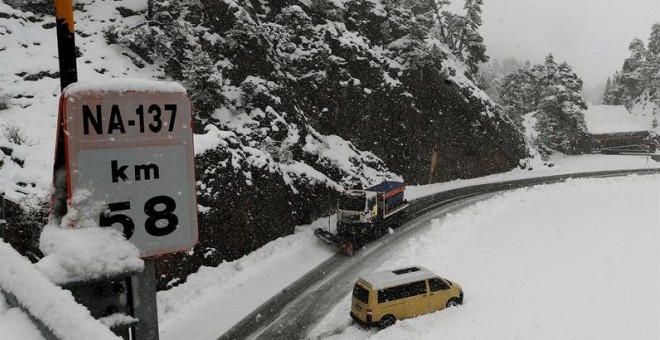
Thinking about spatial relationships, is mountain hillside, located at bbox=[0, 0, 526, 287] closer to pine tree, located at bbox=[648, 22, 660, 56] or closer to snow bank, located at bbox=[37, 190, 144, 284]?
snow bank, located at bbox=[37, 190, 144, 284]

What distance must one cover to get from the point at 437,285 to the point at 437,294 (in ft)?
1.12

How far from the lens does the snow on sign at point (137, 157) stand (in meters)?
2.71

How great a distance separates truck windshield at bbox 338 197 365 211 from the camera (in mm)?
25422

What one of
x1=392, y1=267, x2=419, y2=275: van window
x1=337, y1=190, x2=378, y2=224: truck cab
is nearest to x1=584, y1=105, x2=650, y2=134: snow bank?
x1=337, y1=190, x2=378, y2=224: truck cab

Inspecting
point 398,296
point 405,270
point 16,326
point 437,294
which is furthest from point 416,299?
point 16,326

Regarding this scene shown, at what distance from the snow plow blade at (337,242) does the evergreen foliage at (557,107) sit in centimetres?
4248

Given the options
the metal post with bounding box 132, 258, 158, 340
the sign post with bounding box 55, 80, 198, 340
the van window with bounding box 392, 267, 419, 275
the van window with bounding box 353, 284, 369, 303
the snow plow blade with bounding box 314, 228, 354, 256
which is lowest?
the snow plow blade with bounding box 314, 228, 354, 256

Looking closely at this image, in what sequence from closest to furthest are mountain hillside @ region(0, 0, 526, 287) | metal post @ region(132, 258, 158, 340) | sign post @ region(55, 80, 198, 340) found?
1. metal post @ region(132, 258, 158, 340)
2. sign post @ region(55, 80, 198, 340)
3. mountain hillside @ region(0, 0, 526, 287)

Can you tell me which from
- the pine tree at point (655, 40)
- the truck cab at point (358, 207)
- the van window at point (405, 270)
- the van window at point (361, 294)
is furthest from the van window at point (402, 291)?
the pine tree at point (655, 40)

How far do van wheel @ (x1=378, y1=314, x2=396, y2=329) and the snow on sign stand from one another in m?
13.6

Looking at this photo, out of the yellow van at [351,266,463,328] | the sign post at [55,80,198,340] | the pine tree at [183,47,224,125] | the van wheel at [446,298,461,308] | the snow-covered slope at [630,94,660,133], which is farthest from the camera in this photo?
the snow-covered slope at [630,94,660,133]

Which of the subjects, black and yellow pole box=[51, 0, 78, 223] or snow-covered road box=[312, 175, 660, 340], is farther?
snow-covered road box=[312, 175, 660, 340]

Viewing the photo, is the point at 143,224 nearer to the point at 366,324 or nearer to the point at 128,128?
the point at 128,128

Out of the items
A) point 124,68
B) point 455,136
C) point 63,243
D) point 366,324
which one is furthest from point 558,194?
point 63,243
